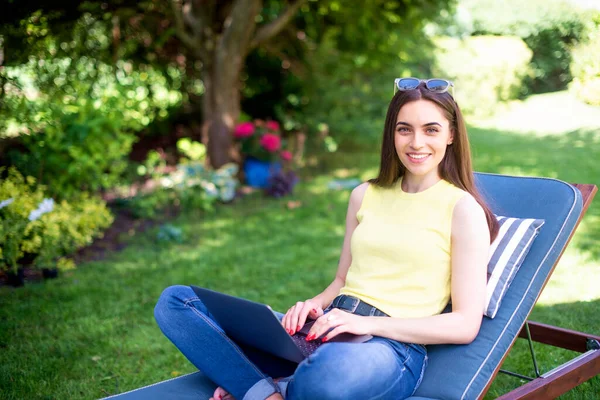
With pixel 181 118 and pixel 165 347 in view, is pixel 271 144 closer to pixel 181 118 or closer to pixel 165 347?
pixel 181 118

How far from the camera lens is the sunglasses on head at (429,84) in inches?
90.5

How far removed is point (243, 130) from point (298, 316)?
5744mm

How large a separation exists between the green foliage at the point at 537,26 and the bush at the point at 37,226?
Answer: 755cm

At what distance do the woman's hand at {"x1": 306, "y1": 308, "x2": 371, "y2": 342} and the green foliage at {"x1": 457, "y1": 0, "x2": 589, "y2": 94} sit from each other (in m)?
8.34

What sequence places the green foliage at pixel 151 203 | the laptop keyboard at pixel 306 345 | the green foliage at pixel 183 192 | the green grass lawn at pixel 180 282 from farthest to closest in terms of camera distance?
the green foliage at pixel 183 192
the green foliage at pixel 151 203
the green grass lawn at pixel 180 282
the laptop keyboard at pixel 306 345

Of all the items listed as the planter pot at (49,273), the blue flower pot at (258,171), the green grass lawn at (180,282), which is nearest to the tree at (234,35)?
the blue flower pot at (258,171)

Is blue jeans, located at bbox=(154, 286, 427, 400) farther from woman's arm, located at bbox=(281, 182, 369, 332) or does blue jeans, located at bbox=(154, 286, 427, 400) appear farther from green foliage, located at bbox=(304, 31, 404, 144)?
green foliage, located at bbox=(304, 31, 404, 144)

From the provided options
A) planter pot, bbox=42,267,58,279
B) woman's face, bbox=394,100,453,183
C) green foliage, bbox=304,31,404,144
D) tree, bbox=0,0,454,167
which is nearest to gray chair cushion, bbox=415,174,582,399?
woman's face, bbox=394,100,453,183

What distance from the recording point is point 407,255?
88.5 inches

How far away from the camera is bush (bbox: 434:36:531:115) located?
13398mm

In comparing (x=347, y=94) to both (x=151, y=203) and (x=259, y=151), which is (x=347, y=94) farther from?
(x=151, y=203)

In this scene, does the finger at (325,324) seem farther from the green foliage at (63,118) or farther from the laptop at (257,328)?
the green foliage at (63,118)

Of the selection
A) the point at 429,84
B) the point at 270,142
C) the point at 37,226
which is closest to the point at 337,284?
the point at 429,84

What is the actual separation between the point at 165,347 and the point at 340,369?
2086 millimetres
